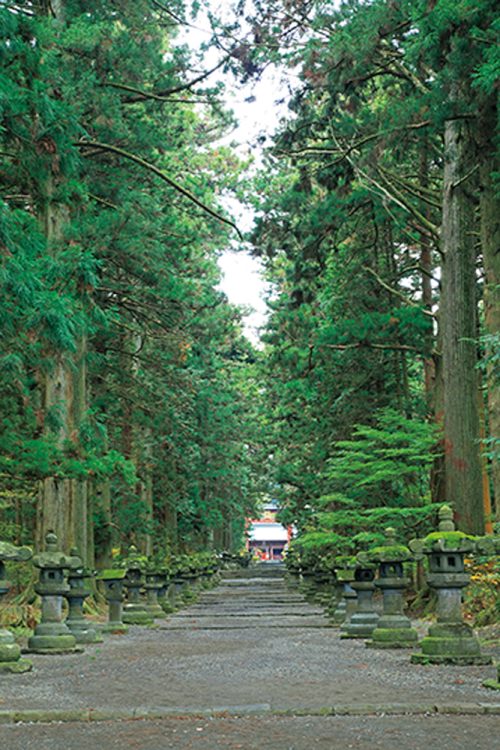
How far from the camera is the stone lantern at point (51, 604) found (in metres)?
12.7

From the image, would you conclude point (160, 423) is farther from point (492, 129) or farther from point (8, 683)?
point (8, 683)

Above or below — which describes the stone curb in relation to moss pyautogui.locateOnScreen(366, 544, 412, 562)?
below

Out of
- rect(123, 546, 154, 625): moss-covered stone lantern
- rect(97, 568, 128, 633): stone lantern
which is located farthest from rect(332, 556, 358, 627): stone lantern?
rect(123, 546, 154, 625): moss-covered stone lantern

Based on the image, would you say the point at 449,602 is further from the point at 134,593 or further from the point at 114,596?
the point at 134,593

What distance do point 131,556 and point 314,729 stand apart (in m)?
13.9

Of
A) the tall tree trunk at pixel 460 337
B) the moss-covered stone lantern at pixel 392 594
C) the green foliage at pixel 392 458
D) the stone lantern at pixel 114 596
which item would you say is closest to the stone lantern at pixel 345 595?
the green foliage at pixel 392 458

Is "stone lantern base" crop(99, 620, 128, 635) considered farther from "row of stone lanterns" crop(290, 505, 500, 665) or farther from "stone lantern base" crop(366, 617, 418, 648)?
"stone lantern base" crop(366, 617, 418, 648)

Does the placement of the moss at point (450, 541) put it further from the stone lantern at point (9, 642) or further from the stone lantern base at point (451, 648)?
the stone lantern at point (9, 642)

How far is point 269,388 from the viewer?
43.0 m

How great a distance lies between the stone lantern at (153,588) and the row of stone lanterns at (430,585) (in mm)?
5307

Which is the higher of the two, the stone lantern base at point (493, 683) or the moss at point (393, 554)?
the moss at point (393, 554)

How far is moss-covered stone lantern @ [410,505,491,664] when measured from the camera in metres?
10.1

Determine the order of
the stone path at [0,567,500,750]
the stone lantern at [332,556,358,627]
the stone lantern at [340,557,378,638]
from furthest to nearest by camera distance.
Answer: the stone lantern at [332,556,358,627] → the stone lantern at [340,557,378,638] → the stone path at [0,567,500,750]

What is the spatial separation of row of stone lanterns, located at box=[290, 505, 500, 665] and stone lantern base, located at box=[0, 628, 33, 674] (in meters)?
4.35
